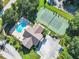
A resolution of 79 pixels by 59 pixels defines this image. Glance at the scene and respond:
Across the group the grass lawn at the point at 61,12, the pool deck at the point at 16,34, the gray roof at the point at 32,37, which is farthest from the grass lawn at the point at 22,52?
the grass lawn at the point at 61,12

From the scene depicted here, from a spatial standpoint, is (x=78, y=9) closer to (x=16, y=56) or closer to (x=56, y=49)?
(x=56, y=49)

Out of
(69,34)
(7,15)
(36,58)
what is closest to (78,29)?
(69,34)

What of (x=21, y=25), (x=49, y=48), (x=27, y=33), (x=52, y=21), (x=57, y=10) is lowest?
(x=49, y=48)

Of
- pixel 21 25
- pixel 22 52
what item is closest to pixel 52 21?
pixel 21 25

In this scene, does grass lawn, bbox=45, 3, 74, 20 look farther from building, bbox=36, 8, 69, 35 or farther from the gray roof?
the gray roof

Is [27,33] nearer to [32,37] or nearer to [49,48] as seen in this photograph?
[32,37]

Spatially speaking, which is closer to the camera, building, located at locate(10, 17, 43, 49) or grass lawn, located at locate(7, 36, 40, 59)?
building, located at locate(10, 17, 43, 49)

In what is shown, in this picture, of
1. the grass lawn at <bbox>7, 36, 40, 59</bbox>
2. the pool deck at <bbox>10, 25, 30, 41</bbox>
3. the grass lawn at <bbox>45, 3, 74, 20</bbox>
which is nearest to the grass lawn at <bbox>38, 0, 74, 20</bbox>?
the grass lawn at <bbox>45, 3, 74, 20</bbox>
